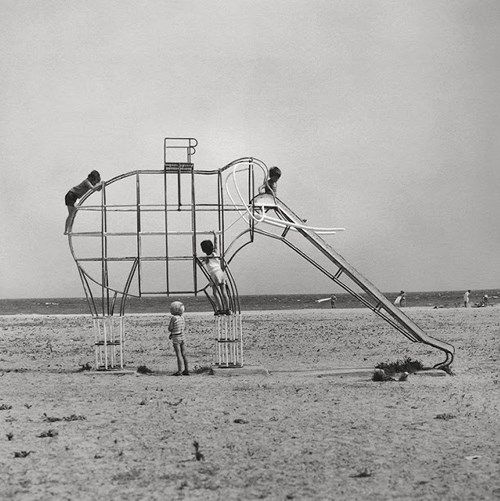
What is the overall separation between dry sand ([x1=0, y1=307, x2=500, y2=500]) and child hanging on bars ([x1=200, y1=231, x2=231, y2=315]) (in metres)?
1.92

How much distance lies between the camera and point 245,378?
1758 cm

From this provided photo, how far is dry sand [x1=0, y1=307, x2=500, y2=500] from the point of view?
8453 millimetres

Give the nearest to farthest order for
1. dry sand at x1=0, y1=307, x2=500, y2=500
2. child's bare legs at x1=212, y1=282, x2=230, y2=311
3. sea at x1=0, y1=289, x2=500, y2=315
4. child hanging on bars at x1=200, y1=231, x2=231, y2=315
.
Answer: dry sand at x1=0, y1=307, x2=500, y2=500 → child hanging on bars at x1=200, y1=231, x2=231, y2=315 → child's bare legs at x1=212, y1=282, x2=230, y2=311 → sea at x1=0, y1=289, x2=500, y2=315

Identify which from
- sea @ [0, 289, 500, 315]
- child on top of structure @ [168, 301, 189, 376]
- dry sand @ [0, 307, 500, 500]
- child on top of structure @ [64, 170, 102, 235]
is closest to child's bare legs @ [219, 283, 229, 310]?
child on top of structure @ [168, 301, 189, 376]

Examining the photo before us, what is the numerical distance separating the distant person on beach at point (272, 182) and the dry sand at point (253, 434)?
15.1ft

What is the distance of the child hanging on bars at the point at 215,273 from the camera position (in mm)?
17703

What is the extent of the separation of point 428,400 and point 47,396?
25.8 feet

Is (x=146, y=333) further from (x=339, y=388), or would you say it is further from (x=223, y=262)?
(x=339, y=388)

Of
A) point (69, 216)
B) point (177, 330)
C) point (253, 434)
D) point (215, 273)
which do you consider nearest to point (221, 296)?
point (215, 273)

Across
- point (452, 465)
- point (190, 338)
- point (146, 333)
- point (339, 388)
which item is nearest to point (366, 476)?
point (452, 465)

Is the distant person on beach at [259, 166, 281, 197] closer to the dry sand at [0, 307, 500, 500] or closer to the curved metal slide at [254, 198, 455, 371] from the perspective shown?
the curved metal slide at [254, 198, 455, 371]

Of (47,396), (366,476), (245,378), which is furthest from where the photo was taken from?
(245,378)

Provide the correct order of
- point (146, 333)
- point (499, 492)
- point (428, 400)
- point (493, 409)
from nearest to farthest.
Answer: point (499, 492)
point (493, 409)
point (428, 400)
point (146, 333)

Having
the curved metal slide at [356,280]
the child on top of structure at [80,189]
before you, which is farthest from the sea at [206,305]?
the child on top of structure at [80,189]
